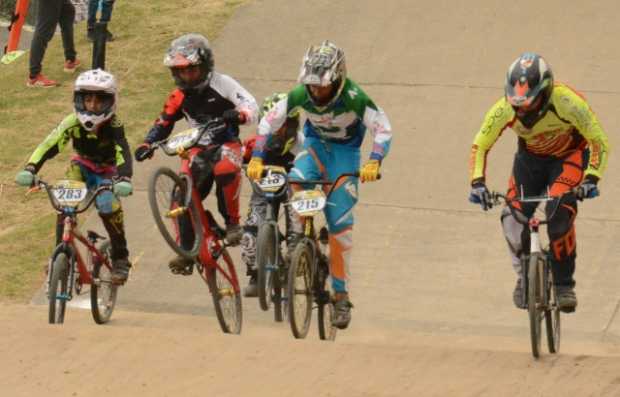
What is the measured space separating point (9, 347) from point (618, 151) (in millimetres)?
8480

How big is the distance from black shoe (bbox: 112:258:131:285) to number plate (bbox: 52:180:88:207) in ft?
3.10

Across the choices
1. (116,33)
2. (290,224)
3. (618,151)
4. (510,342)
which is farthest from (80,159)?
(116,33)

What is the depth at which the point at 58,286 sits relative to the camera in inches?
435

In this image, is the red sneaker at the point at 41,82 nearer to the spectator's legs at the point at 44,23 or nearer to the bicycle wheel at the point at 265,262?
the spectator's legs at the point at 44,23

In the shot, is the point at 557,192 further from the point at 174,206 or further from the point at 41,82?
the point at 41,82

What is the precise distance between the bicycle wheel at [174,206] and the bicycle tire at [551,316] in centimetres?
256

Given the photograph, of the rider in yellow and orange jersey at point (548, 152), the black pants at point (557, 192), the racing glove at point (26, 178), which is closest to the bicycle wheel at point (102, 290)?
the racing glove at point (26, 178)

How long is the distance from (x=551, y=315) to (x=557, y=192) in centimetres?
87

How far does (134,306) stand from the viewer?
13.1 meters

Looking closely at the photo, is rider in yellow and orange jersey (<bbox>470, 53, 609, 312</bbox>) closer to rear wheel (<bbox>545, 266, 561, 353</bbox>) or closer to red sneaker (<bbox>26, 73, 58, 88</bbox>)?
rear wheel (<bbox>545, 266, 561, 353</bbox>)

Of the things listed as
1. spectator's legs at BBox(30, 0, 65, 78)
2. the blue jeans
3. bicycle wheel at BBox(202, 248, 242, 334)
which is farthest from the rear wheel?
spectator's legs at BBox(30, 0, 65, 78)

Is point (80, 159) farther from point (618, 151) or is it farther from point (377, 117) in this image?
point (618, 151)

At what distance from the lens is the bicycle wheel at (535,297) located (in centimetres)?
995

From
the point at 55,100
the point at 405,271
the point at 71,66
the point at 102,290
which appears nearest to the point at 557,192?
the point at 405,271
